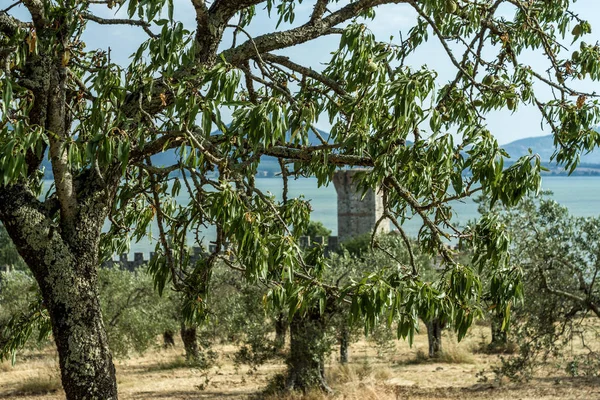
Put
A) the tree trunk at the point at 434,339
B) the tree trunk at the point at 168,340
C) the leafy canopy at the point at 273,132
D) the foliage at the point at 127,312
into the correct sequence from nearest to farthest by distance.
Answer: the leafy canopy at the point at 273,132 < the foliage at the point at 127,312 < the tree trunk at the point at 434,339 < the tree trunk at the point at 168,340

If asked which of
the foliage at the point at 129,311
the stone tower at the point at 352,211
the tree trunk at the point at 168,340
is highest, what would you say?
the stone tower at the point at 352,211

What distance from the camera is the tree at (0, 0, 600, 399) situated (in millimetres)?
3473

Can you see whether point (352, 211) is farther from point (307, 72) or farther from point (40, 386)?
Result: point (307, 72)

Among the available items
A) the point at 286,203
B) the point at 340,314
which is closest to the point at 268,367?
the point at 340,314

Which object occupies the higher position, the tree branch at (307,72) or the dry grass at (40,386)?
the tree branch at (307,72)

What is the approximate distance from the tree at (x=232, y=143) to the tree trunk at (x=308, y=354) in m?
6.30

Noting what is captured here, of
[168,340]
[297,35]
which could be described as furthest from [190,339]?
[297,35]

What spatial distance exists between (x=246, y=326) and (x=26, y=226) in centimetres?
889

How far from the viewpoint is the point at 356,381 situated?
10938 millimetres

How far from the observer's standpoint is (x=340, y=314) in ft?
39.7

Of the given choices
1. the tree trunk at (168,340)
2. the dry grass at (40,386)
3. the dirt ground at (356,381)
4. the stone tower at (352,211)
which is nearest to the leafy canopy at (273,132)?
the dirt ground at (356,381)

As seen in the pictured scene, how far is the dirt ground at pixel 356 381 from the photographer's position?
36.9ft

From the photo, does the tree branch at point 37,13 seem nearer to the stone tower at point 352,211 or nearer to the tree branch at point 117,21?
the tree branch at point 117,21

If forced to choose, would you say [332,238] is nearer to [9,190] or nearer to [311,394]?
[311,394]
